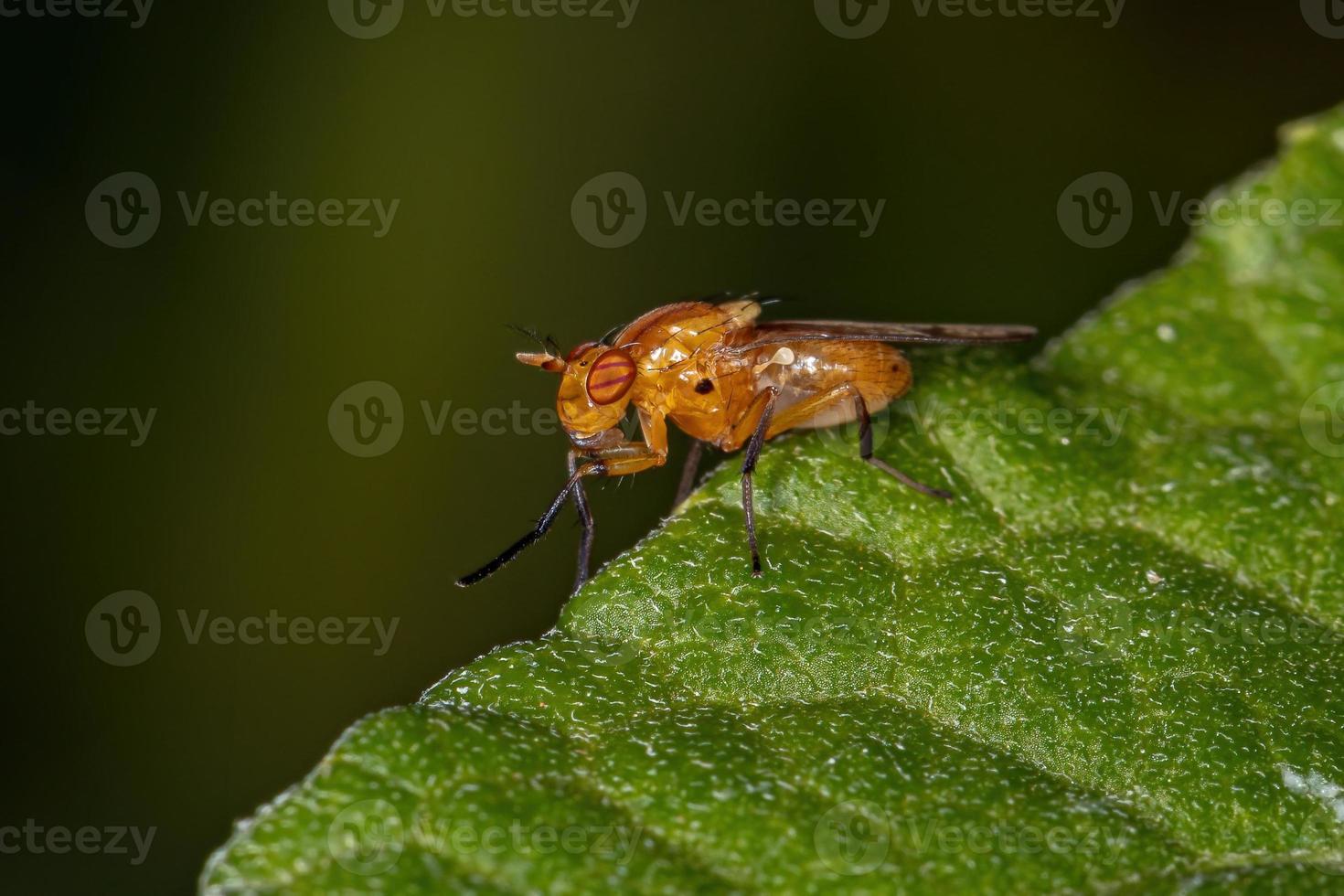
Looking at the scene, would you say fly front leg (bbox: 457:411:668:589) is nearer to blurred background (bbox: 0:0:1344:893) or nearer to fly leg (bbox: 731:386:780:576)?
fly leg (bbox: 731:386:780:576)

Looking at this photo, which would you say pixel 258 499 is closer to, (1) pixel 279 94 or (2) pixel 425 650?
(2) pixel 425 650

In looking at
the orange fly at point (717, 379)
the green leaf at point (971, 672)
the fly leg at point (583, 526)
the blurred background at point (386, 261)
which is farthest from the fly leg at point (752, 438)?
the blurred background at point (386, 261)

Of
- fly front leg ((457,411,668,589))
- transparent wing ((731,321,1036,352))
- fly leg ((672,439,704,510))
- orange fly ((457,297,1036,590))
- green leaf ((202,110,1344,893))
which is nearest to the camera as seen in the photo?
green leaf ((202,110,1344,893))

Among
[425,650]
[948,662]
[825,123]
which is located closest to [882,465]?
[948,662]

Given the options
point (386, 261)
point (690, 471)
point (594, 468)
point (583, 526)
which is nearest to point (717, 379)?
point (690, 471)

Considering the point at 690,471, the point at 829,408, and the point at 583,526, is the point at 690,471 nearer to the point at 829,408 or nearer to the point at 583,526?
the point at 583,526

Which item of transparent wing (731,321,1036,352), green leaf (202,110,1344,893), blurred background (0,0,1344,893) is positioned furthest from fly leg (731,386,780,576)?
blurred background (0,0,1344,893)

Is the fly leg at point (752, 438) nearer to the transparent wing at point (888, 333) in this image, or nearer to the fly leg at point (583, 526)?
the transparent wing at point (888, 333)
